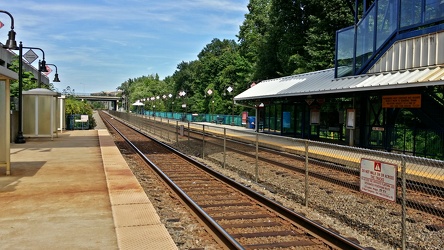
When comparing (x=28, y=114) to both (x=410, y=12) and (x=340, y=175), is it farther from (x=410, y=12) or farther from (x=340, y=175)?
(x=410, y=12)

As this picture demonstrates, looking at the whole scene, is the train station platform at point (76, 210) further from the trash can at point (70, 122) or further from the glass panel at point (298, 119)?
the trash can at point (70, 122)

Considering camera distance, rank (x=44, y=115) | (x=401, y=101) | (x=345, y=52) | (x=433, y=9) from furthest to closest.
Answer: (x=44, y=115) → (x=345, y=52) → (x=401, y=101) → (x=433, y=9)

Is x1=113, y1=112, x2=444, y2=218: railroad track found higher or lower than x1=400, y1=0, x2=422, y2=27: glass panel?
lower

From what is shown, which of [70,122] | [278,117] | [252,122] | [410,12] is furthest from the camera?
[252,122]

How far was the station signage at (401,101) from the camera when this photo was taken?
53.3 feet

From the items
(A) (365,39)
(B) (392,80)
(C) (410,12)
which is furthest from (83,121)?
(C) (410,12)

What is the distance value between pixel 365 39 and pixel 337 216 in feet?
46.9

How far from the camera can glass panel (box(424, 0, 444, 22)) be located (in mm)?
15281

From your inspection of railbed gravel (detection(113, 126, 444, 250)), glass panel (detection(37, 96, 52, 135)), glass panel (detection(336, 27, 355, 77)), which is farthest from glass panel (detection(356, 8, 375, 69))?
glass panel (detection(37, 96, 52, 135))

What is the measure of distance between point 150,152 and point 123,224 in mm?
14365

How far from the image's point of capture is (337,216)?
328 inches

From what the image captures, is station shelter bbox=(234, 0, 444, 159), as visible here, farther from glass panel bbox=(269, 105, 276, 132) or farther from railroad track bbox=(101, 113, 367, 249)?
railroad track bbox=(101, 113, 367, 249)

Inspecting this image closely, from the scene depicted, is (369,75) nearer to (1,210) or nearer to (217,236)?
(217,236)

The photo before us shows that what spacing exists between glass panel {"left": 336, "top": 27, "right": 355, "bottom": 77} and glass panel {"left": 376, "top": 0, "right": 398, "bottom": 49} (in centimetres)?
227
